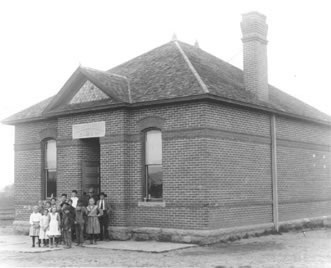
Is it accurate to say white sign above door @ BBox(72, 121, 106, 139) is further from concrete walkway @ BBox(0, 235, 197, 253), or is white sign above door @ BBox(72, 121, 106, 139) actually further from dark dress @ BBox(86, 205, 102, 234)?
concrete walkway @ BBox(0, 235, 197, 253)

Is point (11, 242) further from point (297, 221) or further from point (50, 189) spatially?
point (297, 221)

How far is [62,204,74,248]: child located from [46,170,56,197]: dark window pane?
4251 millimetres

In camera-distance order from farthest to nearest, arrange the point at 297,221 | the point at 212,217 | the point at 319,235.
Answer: the point at 297,221, the point at 319,235, the point at 212,217

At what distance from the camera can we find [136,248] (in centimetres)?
1593

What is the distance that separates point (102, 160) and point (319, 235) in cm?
815

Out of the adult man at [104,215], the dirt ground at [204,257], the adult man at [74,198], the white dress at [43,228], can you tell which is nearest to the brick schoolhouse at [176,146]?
the adult man at [104,215]

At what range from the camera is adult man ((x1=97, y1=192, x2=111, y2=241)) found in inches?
714

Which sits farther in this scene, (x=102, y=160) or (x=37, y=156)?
(x=37, y=156)

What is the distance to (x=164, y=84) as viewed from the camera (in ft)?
61.0

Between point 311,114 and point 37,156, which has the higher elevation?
point 311,114

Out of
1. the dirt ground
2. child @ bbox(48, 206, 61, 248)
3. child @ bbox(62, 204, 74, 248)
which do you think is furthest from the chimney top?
child @ bbox(48, 206, 61, 248)

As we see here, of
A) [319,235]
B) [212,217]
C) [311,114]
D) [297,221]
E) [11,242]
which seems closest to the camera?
[212,217]

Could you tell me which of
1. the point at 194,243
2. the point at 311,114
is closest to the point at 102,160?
the point at 194,243

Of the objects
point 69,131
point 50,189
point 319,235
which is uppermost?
point 69,131
